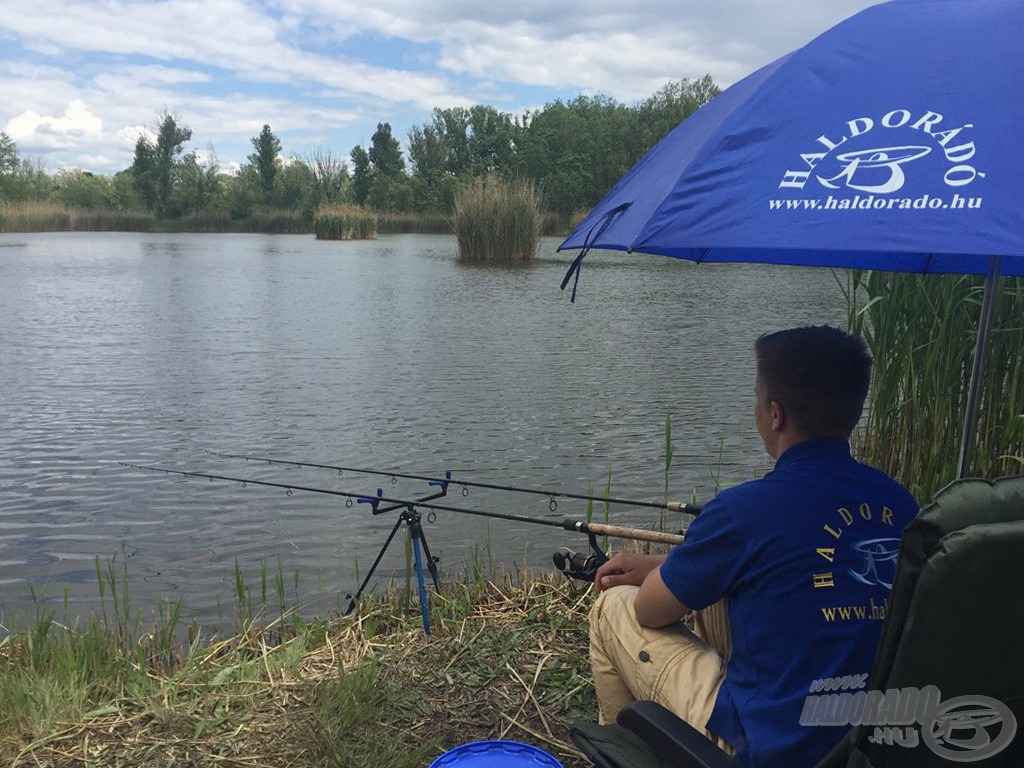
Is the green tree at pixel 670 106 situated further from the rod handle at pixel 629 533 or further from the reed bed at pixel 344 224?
the rod handle at pixel 629 533

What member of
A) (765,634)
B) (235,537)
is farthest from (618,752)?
(235,537)

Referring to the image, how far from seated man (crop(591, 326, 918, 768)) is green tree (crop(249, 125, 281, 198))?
68.0 metres

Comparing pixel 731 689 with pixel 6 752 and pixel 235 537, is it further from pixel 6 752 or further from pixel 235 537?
pixel 235 537

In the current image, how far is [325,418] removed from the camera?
27.6 feet

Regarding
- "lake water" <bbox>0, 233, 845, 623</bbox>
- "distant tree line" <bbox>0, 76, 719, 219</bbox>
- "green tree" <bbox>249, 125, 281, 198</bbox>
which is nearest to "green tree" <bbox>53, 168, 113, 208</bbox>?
"distant tree line" <bbox>0, 76, 719, 219</bbox>

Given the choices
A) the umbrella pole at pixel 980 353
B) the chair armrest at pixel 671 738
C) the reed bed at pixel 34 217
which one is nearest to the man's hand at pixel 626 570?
the chair armrest at pixel 671 738

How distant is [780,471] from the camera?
174 centimetres

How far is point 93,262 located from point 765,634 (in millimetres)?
28597

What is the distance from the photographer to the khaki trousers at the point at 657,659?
74.5 inches

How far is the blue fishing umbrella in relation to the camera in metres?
1.48

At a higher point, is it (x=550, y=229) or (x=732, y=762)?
(x=550, y=229)

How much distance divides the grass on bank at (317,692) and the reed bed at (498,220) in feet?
81.2

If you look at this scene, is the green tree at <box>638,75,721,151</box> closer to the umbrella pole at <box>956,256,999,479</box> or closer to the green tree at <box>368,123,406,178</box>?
the green tree at <box>368,123,406,178</box>

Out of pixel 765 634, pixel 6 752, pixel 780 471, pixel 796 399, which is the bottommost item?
pixel 6 752
